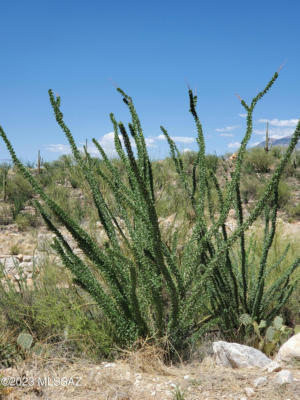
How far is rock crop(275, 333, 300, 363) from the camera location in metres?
2.62

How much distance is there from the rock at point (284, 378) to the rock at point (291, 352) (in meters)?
0.33

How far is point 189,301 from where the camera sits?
2688 millimetres

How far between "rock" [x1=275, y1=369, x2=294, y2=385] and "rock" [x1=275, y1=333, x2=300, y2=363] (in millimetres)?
334

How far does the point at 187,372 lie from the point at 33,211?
8.40 meters

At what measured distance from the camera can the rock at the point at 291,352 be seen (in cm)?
262

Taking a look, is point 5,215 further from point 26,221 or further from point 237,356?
point 237,356

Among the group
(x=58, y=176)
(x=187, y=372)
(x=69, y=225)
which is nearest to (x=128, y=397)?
(x=187, y=372)

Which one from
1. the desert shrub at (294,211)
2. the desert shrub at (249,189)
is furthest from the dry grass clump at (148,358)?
the desert shrub at (249,189)

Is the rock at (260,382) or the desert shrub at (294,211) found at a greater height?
the desert shrub at (294,211)

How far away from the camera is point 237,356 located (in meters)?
2.61

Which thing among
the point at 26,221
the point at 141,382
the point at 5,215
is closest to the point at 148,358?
the point at 141,382

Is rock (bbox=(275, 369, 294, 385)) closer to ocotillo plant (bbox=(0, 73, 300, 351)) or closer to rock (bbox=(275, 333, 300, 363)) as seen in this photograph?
rock (bbox=(275, 333, 300, 363))

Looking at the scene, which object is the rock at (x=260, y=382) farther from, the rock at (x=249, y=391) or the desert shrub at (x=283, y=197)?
the desert shrub at (x=283, y=197)

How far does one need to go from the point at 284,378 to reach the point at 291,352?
42 cm
